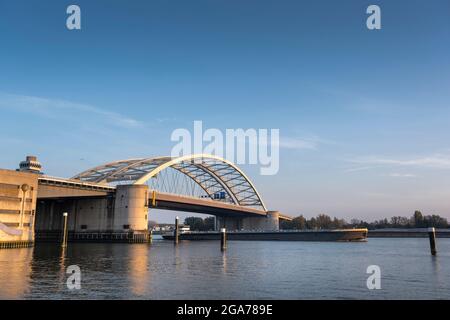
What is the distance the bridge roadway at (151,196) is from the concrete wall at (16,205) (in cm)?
881

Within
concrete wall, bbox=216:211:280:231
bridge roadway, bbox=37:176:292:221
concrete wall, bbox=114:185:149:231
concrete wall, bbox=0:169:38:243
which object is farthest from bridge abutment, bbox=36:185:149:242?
concrete wall, bbox=216:211:280:231

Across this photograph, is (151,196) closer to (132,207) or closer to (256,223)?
(132,207)

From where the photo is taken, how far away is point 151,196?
106 m

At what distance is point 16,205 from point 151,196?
39.4 meters

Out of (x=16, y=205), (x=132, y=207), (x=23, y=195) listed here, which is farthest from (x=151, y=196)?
(x=16, y=205)

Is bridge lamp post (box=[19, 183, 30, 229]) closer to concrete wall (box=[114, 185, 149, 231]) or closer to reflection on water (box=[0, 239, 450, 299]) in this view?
concrete wall (box=[114, 185, 149, 231])

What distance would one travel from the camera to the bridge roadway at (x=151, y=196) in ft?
276

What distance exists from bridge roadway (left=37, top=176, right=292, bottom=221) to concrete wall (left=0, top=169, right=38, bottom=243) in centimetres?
881

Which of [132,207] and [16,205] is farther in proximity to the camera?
[132,207]

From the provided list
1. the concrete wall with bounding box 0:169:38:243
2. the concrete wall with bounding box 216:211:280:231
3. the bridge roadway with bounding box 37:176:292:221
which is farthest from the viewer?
the concrete wall with bounding box 216:211:280:231

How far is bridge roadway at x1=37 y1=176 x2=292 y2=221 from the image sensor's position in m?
84.0
